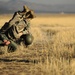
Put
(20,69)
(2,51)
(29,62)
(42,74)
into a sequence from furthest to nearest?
(2,51) < (29,62) < (20,69) < (42,74)

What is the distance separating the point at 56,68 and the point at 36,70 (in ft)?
1.85

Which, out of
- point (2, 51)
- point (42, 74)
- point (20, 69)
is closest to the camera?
point (42, 74)

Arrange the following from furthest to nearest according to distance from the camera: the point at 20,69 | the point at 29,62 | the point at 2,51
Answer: the point at 2,51 < the point at 29,62 < the point at 20,69

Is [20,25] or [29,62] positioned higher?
[20,25]

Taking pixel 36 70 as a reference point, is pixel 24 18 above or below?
above

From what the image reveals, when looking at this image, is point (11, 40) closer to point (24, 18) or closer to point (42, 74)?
point (24, 18)

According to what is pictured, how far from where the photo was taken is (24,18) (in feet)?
42.4

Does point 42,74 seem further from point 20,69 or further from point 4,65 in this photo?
point 4,65

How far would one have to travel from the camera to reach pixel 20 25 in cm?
1271

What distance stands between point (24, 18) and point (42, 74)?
464cm

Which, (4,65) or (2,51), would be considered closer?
(4,65)

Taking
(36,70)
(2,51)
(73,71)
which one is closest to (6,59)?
(2,51)

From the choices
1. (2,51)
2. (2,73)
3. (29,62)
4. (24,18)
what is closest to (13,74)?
(2,73)

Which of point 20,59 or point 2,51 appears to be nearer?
point 20,59
